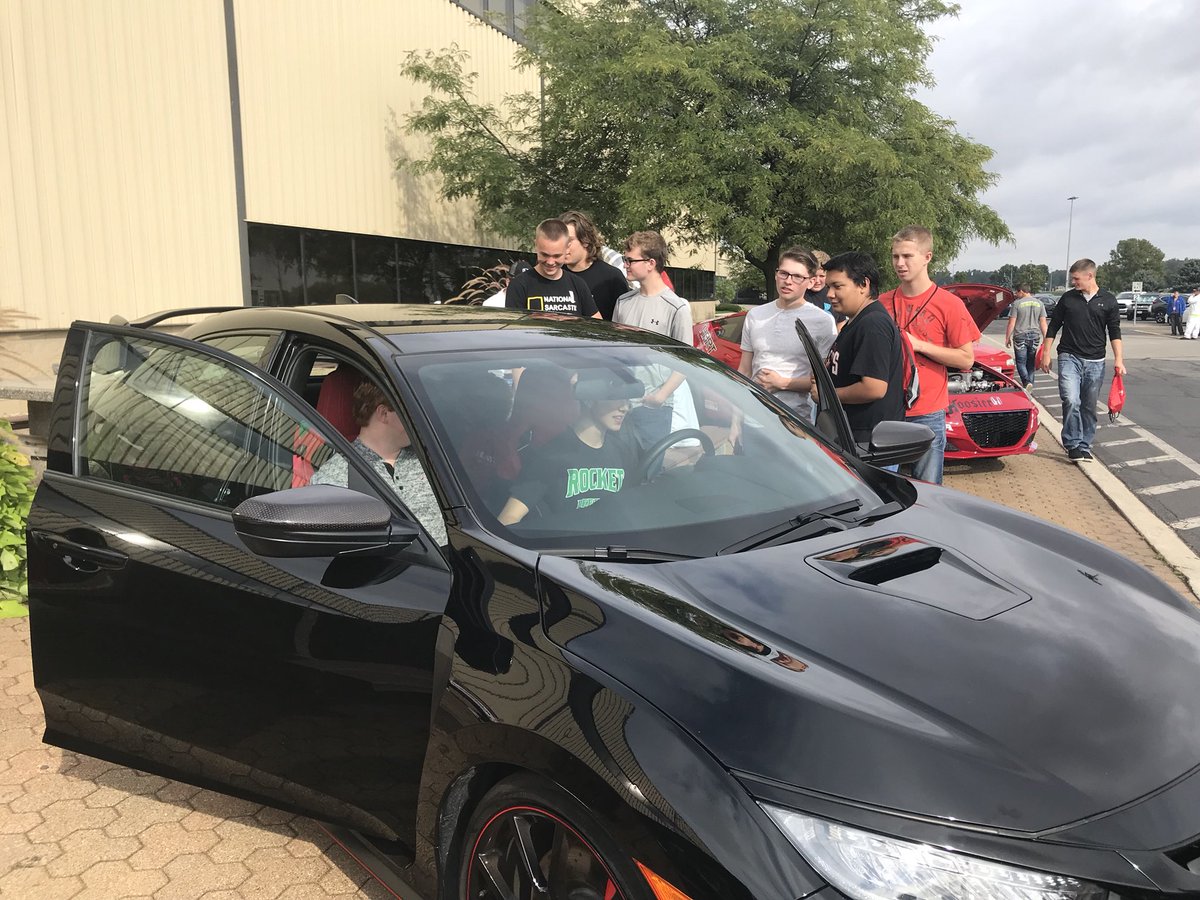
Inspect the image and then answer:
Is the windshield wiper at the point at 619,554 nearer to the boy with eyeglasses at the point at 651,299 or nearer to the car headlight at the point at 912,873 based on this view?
the car headlight at the point at 912,873

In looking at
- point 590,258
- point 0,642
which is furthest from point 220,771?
point 590,258

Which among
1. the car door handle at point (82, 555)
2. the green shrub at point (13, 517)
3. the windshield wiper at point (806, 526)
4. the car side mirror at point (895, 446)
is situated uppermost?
the car side mirror at point (895, 446)

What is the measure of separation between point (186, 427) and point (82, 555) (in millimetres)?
446

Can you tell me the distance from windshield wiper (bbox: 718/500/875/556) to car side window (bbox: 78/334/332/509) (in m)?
1.07

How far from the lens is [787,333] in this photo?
17.3 feet

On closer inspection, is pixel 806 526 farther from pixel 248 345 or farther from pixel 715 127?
pixel 715 127

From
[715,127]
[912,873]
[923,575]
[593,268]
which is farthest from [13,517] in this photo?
[715,127]

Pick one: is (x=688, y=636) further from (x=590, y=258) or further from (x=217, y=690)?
(x=590, y=258)

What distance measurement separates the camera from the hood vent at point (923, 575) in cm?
205

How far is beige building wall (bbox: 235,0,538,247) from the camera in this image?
1231cm

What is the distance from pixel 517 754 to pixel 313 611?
0.69 m

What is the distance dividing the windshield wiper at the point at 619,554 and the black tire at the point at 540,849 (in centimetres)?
49

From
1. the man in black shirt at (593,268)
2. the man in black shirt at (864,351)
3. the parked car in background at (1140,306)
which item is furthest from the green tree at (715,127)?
the parked car in background at (1140,306)

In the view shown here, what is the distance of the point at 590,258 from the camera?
622 cm
